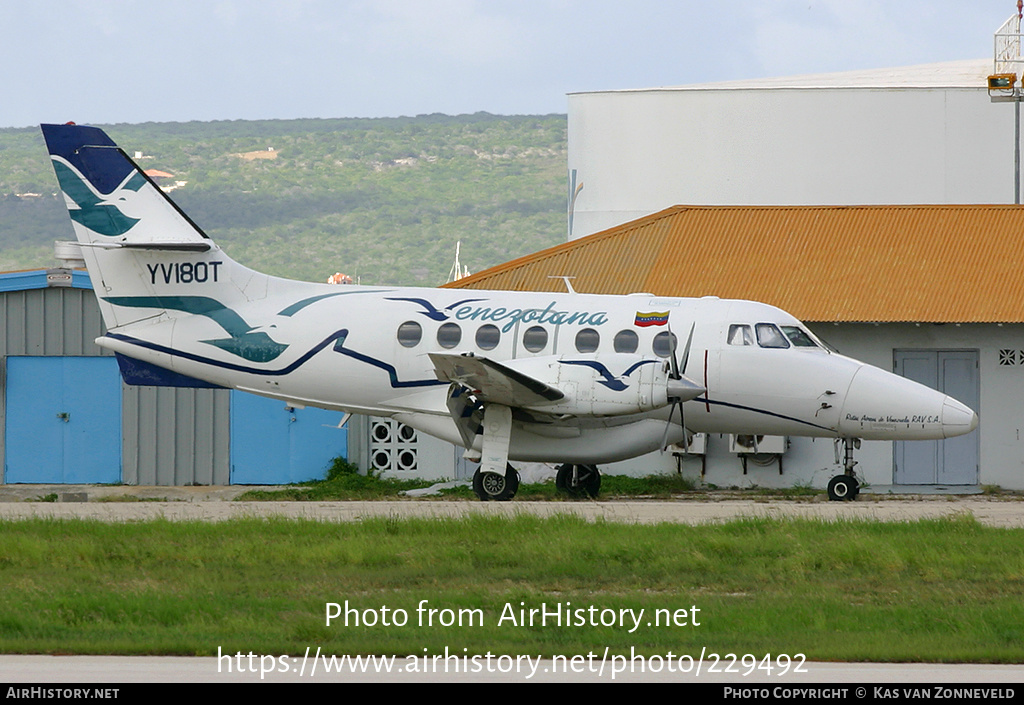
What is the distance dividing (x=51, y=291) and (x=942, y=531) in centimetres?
1929

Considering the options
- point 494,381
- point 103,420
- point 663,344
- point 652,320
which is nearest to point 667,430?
point 663,344

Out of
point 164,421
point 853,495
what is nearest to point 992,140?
point 853,495

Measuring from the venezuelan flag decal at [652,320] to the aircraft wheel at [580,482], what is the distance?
306 centimetres

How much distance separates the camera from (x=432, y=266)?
404ft

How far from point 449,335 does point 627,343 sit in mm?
2820

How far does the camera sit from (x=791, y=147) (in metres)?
41.5

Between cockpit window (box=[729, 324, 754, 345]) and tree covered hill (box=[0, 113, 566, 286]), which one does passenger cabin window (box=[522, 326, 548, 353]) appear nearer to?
cockpit window (box=[729, 324, 754, 345])

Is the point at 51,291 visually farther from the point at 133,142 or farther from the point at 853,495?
the point at 133,142

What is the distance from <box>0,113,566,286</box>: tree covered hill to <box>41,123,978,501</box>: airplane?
96.2 m

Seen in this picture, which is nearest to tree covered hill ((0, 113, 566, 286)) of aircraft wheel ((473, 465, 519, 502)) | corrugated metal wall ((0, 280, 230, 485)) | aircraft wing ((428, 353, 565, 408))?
corrugated metal wall ((0, 280, 230, 485))

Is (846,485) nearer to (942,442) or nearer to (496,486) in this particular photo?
(942,442)

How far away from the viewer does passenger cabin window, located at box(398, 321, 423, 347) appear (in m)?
20.5

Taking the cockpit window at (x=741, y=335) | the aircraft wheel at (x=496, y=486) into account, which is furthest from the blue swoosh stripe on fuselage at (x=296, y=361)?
the cockpit window at (x=741, y=335)

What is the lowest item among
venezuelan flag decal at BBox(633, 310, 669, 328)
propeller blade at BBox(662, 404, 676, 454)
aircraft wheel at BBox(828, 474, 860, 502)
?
aircraft wheel at BBox(828, 474, 860, 502)
